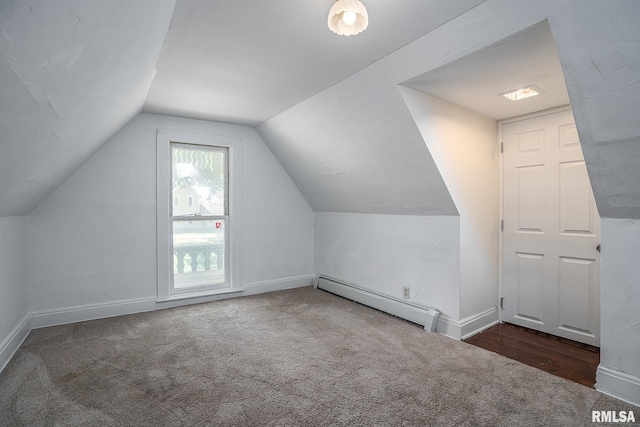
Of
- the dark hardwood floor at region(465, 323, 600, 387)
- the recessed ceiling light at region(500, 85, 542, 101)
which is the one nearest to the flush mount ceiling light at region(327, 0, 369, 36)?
the recessed ceiling light at region(500, 85, 542, 101)

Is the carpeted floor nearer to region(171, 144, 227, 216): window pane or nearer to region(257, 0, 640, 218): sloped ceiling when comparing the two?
region(257, 0, 640, 218): sloped ceiling

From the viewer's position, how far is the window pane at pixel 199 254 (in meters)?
3.85

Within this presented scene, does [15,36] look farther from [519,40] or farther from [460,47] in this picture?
[519,40]

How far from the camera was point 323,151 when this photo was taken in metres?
3.59

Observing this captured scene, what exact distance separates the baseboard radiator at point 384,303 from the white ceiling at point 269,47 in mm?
2256

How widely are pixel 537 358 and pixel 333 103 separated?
2683 mm

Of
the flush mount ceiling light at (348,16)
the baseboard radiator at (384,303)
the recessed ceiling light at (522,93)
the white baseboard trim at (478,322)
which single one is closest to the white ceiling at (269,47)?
the flush mount ceiling light at (348,16)

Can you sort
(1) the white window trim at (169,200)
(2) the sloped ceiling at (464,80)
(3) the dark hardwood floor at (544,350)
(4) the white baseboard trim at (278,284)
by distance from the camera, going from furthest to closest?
(4) the white baseboard trim at (278,284) < (1) the white window trim at (169,200) < (3) the dark hardwood floor at (544,350) < (2) the sloped ceiling at (464,80)

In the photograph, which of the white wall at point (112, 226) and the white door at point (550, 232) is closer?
the white door at point (550, 232)

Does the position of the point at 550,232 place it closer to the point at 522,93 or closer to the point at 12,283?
the point at 522,93

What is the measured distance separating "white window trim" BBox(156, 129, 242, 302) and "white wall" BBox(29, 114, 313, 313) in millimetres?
63

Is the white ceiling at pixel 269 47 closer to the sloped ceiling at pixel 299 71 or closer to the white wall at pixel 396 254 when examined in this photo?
the sloped ceiling at pixel 299 71

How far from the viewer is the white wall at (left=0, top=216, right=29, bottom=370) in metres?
2.37

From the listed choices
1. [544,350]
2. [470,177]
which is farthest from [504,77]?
[544,350]
